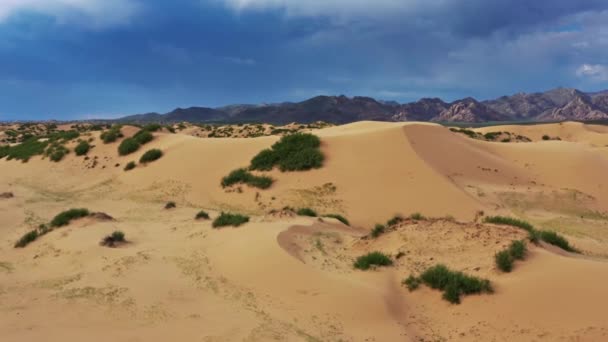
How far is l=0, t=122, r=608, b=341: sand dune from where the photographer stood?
6.57 m

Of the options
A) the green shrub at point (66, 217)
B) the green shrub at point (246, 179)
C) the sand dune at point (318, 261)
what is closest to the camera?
the sand dune at point (318, 261)

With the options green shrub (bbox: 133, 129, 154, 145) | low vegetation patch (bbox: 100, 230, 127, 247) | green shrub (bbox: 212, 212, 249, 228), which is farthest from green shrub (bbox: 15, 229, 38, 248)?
green shrub (bbox: 133, 129, 154, 145)

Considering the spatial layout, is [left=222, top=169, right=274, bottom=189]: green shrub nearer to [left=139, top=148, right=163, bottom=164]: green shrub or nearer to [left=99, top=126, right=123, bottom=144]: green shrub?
[left=139, top=148, right=163, bottom=164]: green shrub

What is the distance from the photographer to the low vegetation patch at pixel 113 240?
10885mm

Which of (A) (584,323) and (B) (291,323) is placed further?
(B) (291,323)

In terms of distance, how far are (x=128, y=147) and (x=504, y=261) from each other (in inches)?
1031

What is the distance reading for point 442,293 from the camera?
7.60 m

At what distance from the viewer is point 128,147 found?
A: 28797 millimetres

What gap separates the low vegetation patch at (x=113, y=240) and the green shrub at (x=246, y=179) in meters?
9.03

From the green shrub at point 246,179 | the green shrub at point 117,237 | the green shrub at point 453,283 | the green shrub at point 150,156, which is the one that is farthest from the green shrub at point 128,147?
the green shrub at point 453,283

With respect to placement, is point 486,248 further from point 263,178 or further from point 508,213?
point 263,178

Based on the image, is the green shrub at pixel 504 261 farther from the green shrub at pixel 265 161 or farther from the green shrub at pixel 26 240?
the green shrub at pixel 265 161

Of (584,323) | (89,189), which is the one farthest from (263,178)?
(584,323)

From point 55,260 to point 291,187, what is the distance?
10816mm
